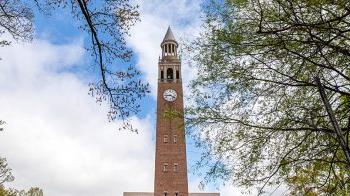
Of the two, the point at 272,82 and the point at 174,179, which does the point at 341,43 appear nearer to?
the point at 272,82

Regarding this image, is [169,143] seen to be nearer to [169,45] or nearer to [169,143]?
[169,143]


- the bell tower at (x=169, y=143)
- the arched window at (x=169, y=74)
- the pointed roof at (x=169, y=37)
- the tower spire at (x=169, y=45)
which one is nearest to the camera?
the bell tower at (x=169, y=143)

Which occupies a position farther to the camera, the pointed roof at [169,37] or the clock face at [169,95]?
the pointed roof at [169,37]

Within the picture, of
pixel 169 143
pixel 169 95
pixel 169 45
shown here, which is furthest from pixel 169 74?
pixel 169 143

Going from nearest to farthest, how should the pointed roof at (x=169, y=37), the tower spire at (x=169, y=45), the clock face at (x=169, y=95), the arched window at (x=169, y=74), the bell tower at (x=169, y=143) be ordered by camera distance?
the bell tower at (x=169, y=143)
the clock face at (x=169, y=95)
the arched window at (x=169, y=74)
the tower spire at (x=169, y=45)
the pointed roof at (x=169, y=37)

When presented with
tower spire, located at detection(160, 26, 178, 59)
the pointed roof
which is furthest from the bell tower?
the pointed roof

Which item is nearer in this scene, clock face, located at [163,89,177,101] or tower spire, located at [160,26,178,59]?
clock face, located at [163,89,177,101]

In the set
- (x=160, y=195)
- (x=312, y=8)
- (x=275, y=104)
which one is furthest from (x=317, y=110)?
(x=160, y=195)

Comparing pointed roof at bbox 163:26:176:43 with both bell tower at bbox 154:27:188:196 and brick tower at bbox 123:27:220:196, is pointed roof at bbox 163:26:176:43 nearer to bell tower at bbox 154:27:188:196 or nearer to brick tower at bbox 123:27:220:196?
brick tower at bbox 123:27:220:196

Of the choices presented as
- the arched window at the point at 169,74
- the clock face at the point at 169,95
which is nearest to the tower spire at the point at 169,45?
the arched window at the point at 169,74

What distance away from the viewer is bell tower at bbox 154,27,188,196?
4000 cm

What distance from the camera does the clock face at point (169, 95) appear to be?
44322mm

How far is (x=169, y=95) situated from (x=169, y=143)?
205 inches

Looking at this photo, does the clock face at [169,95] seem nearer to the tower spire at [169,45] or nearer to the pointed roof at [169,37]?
the tower spire at [169,45]
